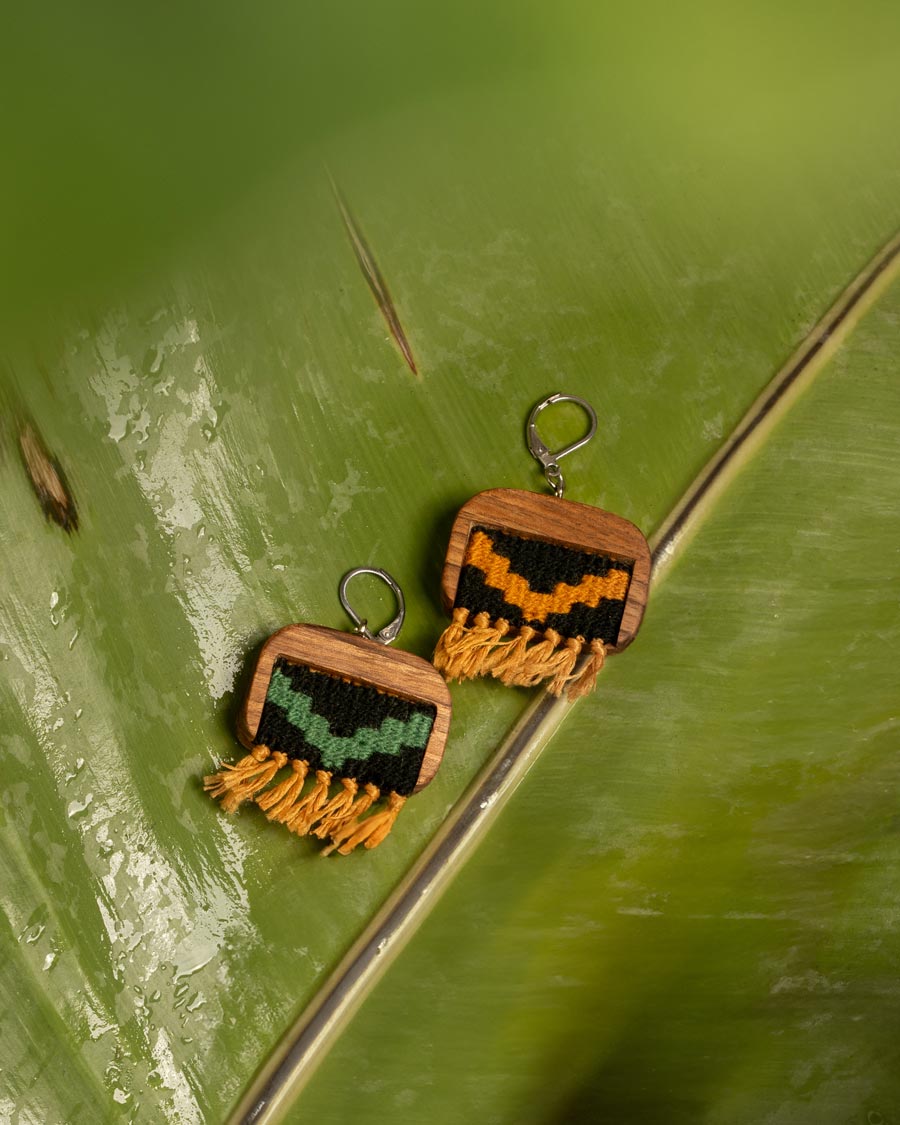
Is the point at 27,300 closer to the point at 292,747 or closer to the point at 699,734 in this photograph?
the point at 292,747

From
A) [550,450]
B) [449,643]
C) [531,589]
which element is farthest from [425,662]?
[550,450]

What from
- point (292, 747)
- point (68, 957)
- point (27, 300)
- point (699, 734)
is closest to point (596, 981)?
point (699, 734)

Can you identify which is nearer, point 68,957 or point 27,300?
point 68,957

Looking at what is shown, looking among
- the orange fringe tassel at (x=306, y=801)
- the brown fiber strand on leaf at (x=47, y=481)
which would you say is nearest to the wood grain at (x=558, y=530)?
the orange fringe tassel at (x=306, y=801)

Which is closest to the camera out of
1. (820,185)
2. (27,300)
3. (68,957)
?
(68,957)

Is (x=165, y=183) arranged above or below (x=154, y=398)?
above

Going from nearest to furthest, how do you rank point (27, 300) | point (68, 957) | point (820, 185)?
point (68, 957), point (27, 300), point (820, 185)

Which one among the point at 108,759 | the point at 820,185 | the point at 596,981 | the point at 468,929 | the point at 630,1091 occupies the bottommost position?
the point at 630,1091

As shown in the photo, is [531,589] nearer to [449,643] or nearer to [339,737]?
[449,643]

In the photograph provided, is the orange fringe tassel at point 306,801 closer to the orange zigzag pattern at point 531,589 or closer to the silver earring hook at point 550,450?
the orange zigzag pattern at point 531,589
